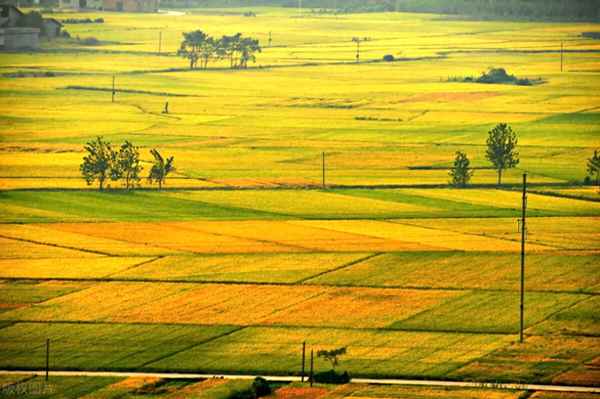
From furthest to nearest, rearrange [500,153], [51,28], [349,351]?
[51,28] → [500,153] → [349,351]

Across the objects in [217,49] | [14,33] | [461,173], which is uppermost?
[14,33]

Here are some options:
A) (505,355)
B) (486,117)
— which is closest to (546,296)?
(505,355)

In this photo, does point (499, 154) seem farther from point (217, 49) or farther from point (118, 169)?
point (217, 49)

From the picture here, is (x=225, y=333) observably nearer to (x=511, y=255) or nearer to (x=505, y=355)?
(x=505, y=355)

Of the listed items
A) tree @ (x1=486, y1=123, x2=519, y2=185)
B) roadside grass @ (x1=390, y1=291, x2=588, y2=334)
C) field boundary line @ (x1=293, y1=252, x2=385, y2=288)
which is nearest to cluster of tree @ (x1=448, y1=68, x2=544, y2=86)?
tree @ (x1=486, y1=123, x2=519, y2=185)

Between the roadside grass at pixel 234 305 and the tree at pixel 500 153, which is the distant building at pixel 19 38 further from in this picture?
the roadside grass at pixel 234 305

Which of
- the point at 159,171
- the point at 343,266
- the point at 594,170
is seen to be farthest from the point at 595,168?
the point at 343,266
